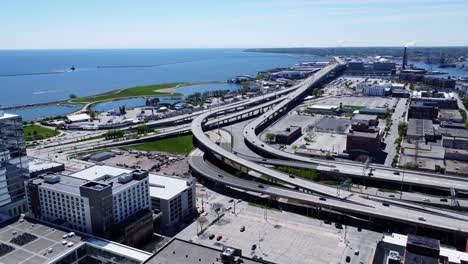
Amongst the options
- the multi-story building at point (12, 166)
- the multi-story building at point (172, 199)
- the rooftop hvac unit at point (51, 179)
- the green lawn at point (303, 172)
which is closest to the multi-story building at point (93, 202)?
the rooftop hvac unit at point (51, 179)

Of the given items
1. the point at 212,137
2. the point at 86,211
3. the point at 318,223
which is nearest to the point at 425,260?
the point at 318,223

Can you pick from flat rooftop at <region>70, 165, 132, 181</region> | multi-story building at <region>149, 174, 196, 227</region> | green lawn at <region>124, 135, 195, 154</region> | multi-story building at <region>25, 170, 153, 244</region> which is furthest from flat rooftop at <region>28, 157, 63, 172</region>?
green lawn at <region>124, 135, 195, 154</region>

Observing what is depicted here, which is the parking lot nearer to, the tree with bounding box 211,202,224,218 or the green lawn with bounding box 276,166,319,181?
the tree with bounding box 211,202,224,218

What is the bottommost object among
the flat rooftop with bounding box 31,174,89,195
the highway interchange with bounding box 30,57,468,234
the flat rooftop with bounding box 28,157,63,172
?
the highway interchange with bounding box 30,57,468,234

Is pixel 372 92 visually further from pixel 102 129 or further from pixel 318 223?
pixel 318 223

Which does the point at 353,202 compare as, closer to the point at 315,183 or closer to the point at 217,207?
the point at 315,183

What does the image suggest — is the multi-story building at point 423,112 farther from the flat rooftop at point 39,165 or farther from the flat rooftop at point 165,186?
the flat rooftop at point 39,165
